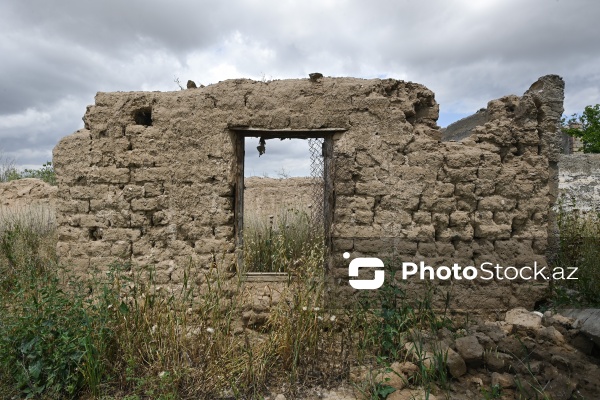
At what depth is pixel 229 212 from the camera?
14.3 ft

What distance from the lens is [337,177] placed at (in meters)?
4.30

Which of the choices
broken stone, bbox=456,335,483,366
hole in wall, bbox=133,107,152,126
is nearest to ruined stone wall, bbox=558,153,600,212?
broken stone, bbox=456,335,483,366

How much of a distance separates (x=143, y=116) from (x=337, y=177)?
2.13 m

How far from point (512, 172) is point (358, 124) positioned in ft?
5.31

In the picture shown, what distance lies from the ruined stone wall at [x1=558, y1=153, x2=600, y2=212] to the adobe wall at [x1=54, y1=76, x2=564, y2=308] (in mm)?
5323

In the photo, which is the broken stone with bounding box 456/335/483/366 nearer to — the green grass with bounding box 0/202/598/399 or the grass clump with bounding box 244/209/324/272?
the green grass with bounding box 0/202/598/399

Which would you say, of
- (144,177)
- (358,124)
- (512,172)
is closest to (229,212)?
(144,177)

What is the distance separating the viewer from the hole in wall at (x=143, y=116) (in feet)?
14.9

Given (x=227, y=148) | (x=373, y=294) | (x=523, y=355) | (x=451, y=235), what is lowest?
(x=523, y=355)

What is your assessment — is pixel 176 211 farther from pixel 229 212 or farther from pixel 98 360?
pixel 98 360

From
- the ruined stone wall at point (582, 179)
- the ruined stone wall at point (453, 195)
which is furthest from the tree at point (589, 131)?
the ruined stone wall at point (453, 195)

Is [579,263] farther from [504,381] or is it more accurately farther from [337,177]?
[337,177]

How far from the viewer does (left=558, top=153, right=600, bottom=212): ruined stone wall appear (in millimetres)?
8852

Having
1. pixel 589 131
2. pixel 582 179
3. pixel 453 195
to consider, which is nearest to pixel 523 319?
pixel 453 195
